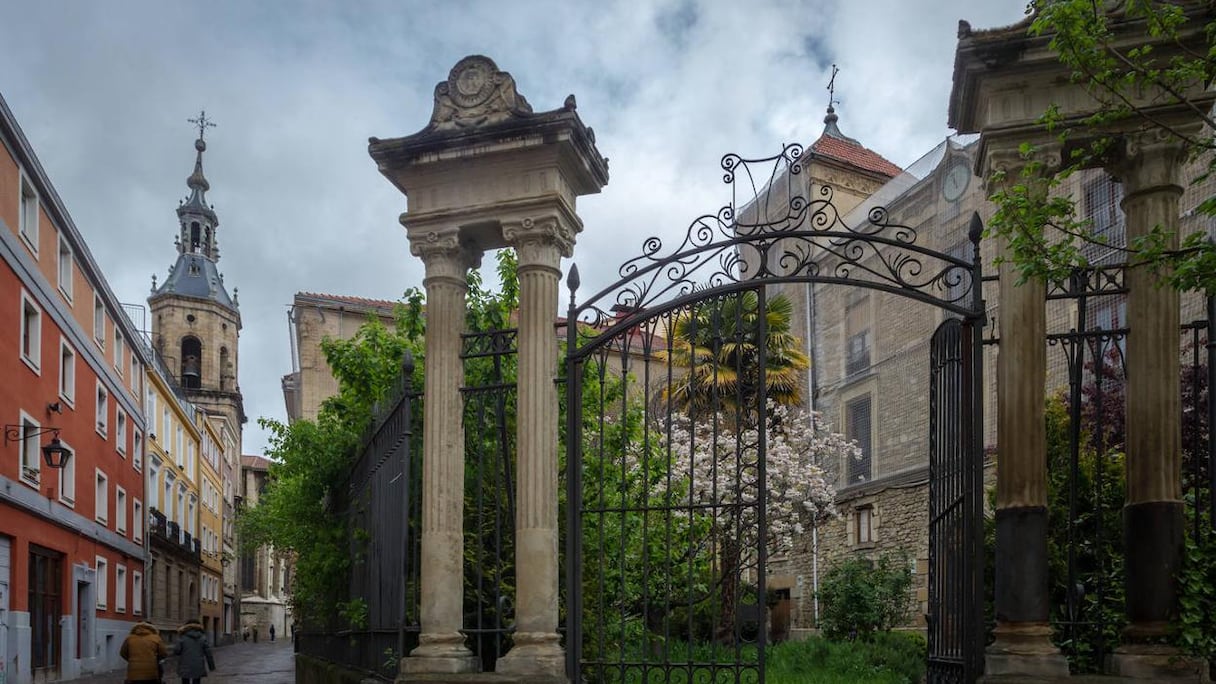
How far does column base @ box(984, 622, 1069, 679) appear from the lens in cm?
635

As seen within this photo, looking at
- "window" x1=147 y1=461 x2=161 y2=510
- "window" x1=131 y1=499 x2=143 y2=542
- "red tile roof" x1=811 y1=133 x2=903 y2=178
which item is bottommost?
"window" x1=131 y1=499 x2=143 y2=542

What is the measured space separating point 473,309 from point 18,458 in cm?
980

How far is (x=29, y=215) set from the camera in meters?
20.4

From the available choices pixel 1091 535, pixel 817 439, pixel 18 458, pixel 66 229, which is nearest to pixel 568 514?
pixel 1091 535

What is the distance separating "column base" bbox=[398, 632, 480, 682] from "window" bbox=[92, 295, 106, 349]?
68.8 ft

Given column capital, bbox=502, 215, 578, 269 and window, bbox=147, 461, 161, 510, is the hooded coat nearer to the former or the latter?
column capital, bbox=502, 215, 578, 269

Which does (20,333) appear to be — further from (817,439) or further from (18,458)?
(817,439)

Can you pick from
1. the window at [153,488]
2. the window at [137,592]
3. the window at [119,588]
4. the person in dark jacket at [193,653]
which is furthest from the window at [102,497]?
the person in dark jacket at [193,653]

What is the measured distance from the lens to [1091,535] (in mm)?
10727

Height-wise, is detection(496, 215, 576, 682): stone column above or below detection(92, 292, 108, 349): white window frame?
below

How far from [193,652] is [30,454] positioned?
790 centimetres

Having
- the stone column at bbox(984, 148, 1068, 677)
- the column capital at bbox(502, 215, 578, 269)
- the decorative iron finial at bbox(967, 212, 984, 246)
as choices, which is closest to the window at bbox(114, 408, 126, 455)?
the column capital at bbox(502, 215, 578, 269)

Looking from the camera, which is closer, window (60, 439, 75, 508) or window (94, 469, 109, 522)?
window (60, 439, 75, 508)

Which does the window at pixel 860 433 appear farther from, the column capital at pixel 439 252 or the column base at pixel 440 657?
the column base at pixel 440 657
